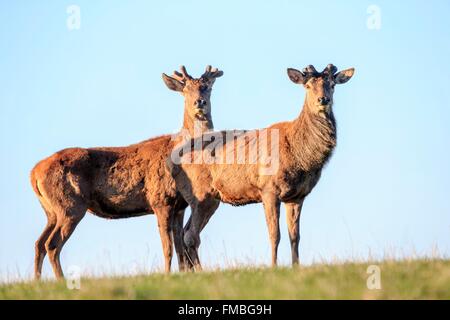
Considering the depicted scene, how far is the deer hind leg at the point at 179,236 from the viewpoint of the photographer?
54.2 ft

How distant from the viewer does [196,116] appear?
1817cm

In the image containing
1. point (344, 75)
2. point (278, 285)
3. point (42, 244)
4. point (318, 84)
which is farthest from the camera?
point (42, 244)

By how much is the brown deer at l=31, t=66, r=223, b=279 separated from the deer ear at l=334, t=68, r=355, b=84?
3.48m

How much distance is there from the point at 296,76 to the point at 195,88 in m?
3.23

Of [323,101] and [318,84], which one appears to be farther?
[318,84]

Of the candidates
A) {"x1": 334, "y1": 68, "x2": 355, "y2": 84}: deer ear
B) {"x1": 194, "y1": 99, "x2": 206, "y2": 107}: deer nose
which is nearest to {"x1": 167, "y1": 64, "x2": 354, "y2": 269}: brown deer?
{"x1": 334, "y1": 68, "x2": 355, "y2": 84}: deer ear

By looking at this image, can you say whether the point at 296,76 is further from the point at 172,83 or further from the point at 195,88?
the point at 172,83

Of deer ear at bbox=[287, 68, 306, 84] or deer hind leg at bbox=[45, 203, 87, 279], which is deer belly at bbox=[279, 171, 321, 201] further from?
deer hind leg at bbox=[45, 203, 87, 279]

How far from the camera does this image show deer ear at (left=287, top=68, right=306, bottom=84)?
15.7 meters

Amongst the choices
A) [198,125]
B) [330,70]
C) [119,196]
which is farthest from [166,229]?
[330,70]

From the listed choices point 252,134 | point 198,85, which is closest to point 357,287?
point 252,134

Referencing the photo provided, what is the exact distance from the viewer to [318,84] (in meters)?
15.2

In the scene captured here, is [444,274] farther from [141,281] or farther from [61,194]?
[61,194]
